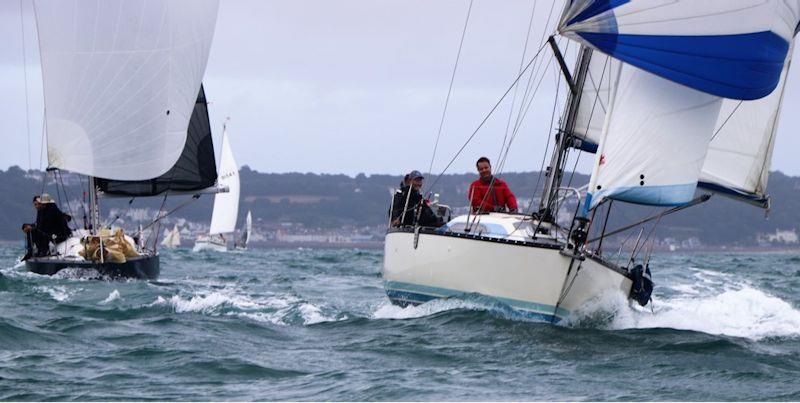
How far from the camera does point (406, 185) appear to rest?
554 inches

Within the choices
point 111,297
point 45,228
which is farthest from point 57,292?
point 45,228

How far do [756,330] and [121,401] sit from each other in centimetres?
722

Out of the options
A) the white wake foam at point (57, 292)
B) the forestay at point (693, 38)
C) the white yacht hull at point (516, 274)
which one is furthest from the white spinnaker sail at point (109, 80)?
the forestay at point (693, 38)

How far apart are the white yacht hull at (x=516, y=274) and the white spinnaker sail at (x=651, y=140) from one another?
694 millimetres

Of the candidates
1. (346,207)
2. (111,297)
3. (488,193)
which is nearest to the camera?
(488,193)

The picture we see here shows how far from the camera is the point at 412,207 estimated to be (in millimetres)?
13844

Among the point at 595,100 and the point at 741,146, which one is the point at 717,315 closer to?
the point at 741,146

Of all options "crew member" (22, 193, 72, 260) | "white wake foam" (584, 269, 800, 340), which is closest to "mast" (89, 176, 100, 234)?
"crew member" (22, 193, 72, 260)

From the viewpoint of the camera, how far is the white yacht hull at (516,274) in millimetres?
11719

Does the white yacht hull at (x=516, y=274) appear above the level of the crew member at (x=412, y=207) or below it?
below

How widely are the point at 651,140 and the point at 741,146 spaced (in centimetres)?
242

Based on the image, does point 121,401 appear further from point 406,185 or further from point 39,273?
point 39,273

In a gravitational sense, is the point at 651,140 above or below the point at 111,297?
above

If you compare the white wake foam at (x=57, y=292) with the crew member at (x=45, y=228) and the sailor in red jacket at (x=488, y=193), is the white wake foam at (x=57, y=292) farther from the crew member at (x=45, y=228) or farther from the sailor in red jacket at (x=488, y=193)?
the sailor in red jacket at (x=488, y=193)
